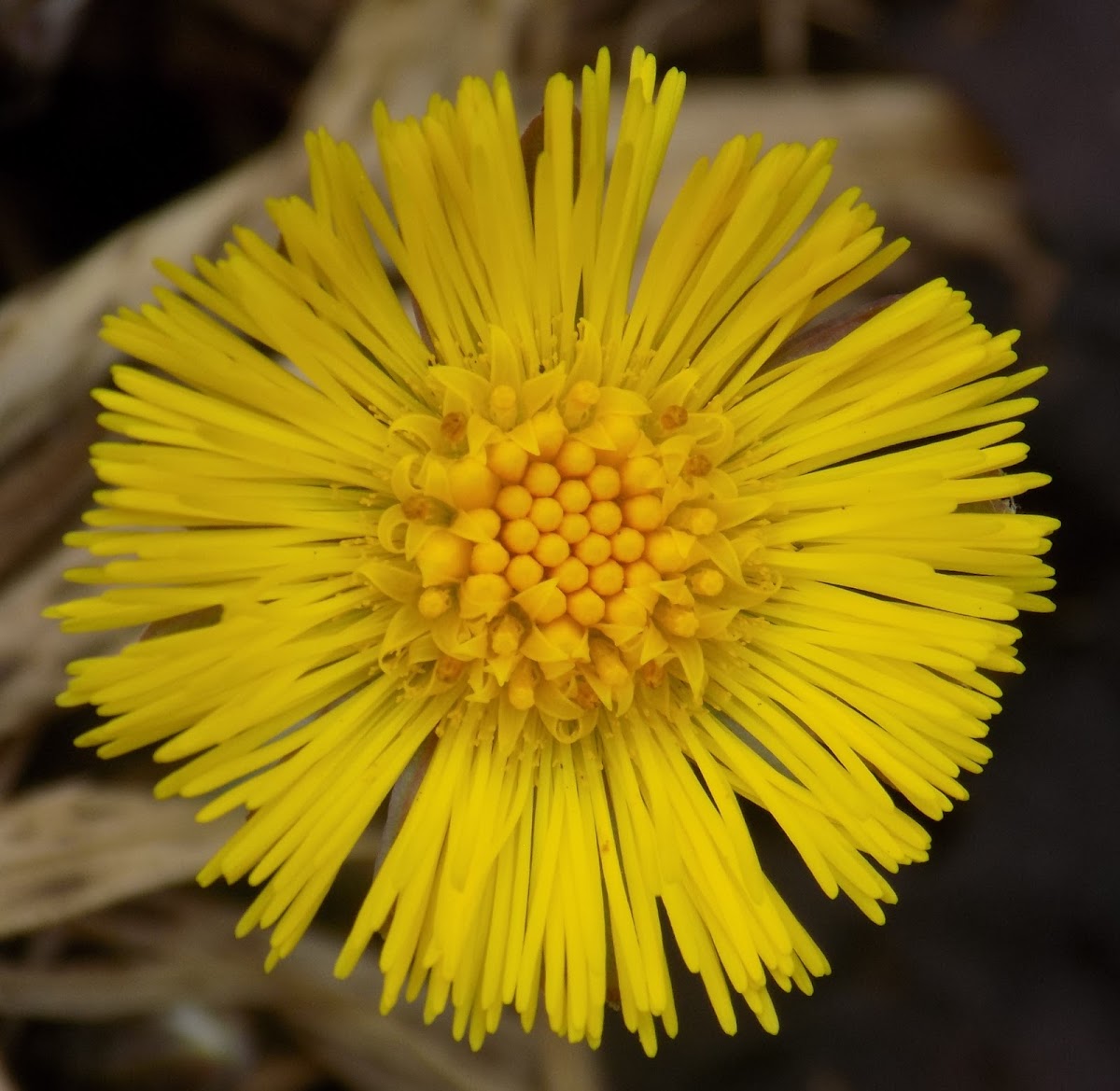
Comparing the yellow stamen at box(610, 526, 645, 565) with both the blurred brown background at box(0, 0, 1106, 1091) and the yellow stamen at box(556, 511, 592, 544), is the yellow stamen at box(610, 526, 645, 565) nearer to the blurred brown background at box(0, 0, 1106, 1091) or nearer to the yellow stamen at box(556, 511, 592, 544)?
the yellow stamen at box(556, 511, 592, 544)

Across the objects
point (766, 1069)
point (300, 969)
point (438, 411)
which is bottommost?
point (766, 1069)

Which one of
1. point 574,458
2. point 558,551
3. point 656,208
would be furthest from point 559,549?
point 656,208

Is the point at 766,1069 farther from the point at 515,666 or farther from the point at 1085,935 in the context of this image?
the point at 515,666

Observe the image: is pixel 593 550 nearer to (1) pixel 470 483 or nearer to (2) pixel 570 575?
(2) pixel 570 575

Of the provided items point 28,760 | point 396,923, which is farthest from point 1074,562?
point 28,760

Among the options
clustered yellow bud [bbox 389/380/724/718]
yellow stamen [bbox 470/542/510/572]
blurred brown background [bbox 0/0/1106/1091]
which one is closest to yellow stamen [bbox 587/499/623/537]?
clustered yellow bud [bbox 389/380/724/718]

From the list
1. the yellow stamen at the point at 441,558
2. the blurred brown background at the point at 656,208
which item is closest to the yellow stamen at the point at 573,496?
the yellow stamen at the point at 441,558

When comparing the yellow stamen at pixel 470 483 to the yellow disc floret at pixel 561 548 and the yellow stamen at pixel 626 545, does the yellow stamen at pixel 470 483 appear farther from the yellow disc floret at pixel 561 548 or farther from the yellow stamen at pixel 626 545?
the yellow stamen at pixel 626 545
